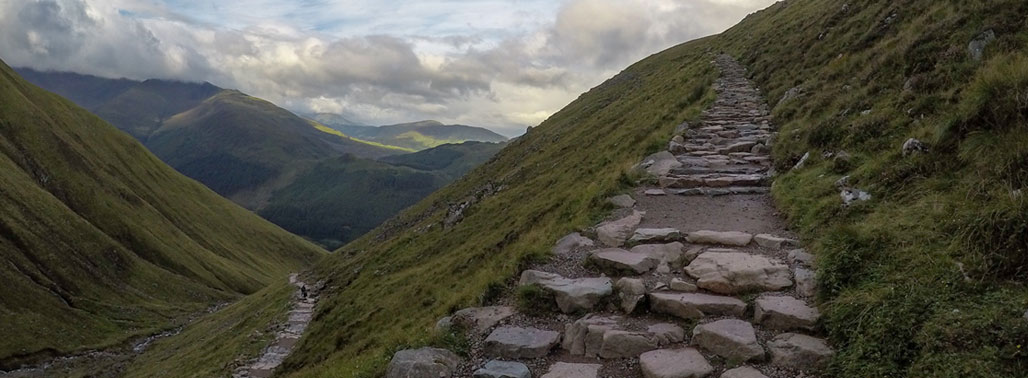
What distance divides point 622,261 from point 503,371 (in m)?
4.01

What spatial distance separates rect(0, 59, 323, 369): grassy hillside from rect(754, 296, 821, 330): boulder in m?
98.7

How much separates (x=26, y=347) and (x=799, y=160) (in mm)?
102512

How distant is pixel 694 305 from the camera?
8734 mm

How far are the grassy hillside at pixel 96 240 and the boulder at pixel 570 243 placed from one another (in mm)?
93513

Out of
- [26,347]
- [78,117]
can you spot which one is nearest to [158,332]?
[26,347]

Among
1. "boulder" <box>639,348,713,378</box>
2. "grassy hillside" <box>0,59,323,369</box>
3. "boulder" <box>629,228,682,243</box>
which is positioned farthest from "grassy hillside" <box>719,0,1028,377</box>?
"grassy hillside" <box>0,59,323,369</box>

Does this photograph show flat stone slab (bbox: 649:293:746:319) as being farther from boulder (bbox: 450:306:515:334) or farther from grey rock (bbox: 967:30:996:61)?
grey rock (bbox: 967:30:996:61)

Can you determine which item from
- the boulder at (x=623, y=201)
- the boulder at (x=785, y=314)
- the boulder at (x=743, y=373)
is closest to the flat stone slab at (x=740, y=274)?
the boulder at (x=785, y=314)

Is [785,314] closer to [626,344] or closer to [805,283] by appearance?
[805,283]

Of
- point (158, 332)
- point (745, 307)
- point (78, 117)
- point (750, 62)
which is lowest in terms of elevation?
point (158, 332)

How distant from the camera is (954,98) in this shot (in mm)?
12273

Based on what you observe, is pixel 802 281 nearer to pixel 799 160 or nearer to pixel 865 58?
pixel 799 160

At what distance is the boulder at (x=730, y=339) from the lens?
286 inches

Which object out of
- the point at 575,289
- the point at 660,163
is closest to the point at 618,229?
the point at 575,289
